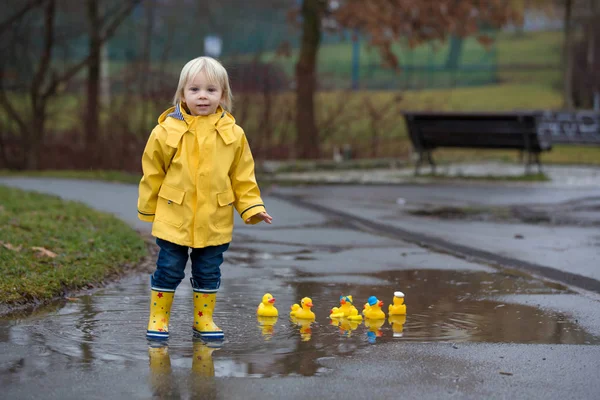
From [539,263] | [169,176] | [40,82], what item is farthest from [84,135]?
[169,176]

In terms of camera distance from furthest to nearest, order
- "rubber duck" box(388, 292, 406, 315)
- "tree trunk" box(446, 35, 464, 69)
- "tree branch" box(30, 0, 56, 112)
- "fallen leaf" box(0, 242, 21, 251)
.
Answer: "tree trunk" box(446, 35, 464, 69) < "tree branch" box(30, 0, 56, 112) < "fallen leaf" box(0, 242, 21, 251) < "rubber duck" box(388, 292, 406, 315)

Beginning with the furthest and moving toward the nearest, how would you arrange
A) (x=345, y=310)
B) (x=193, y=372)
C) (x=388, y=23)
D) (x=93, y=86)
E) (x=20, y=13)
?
(x=93, y=86) → (x=20, y=13) → (x=388, y=23) → (x=345, y=310) → (x=193, y=372)

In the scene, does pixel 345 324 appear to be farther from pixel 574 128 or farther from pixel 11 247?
pixel 574 128

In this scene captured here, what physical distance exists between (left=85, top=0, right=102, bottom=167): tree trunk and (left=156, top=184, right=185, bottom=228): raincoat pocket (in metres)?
17.6

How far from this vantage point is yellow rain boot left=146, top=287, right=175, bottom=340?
5.55m

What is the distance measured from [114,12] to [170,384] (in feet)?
73.1

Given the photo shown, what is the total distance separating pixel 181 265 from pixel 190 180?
490 millimetres

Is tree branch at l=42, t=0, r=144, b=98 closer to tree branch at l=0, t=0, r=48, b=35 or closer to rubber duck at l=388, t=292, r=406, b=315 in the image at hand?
tree branch at l=0, t=0, r=48, b=35

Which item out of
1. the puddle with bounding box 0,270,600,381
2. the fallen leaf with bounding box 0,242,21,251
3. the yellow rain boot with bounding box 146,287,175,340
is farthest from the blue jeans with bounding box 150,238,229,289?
the fallen leaf with bounding box 0,242,21,251

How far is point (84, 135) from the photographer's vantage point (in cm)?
2359

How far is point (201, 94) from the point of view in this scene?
5.59m

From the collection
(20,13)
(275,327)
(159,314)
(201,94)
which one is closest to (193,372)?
(159,314)

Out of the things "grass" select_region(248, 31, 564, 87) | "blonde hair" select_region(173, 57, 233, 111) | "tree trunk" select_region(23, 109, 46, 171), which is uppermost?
"grass" select_region(248, 31, 564, 87)

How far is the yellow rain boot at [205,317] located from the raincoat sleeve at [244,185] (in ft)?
1.59
